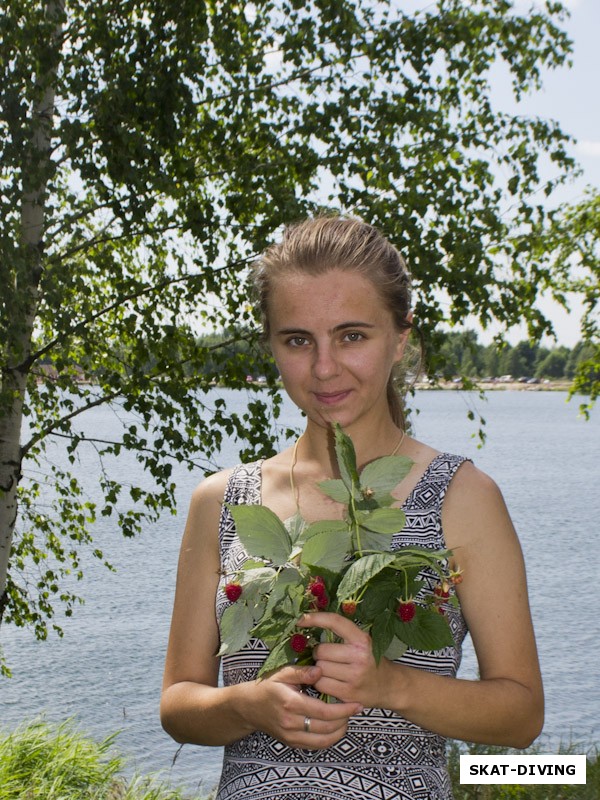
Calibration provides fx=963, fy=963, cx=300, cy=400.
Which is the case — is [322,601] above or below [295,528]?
below

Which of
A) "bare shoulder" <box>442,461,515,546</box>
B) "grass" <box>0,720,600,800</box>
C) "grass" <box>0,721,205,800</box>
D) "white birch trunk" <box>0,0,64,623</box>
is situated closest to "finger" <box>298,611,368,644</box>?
"bare shoulder" <box>442,461,515,546</box>

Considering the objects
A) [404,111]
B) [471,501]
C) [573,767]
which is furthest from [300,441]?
[404,111]

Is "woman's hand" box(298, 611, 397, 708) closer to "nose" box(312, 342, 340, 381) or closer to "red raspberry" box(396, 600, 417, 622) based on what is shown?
"red raspberry" box(396, 600, 417, 622)

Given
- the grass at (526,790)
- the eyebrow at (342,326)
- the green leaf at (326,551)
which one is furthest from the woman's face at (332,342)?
the grass at (526,790)

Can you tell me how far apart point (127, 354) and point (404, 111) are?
95.7 inches

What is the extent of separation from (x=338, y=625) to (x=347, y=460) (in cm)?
28

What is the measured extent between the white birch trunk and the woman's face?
316cm

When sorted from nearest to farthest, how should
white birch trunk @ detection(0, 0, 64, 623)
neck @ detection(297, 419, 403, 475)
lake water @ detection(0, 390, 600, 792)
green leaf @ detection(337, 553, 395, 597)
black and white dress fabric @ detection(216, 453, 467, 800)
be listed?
1. green leaf @ detection(337, 553, 395, 597)
2. black and white dress fabric @ detection(216, 453, 467, 800)
3. neck @ detection(297, 419, 403, 475)
4. white birch trunk @ detection(0, 0, 64, 623)
5. lake water @ detection(0, 390, 600, 792)

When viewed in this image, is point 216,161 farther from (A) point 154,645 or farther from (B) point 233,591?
(A) point 154,645

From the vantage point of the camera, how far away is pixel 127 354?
6.54m

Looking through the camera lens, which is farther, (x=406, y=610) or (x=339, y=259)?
(x=339, y=259)

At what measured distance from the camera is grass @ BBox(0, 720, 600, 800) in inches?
198

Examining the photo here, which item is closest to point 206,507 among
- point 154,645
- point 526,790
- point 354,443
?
point 354,443

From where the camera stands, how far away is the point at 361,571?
5.08 feet
